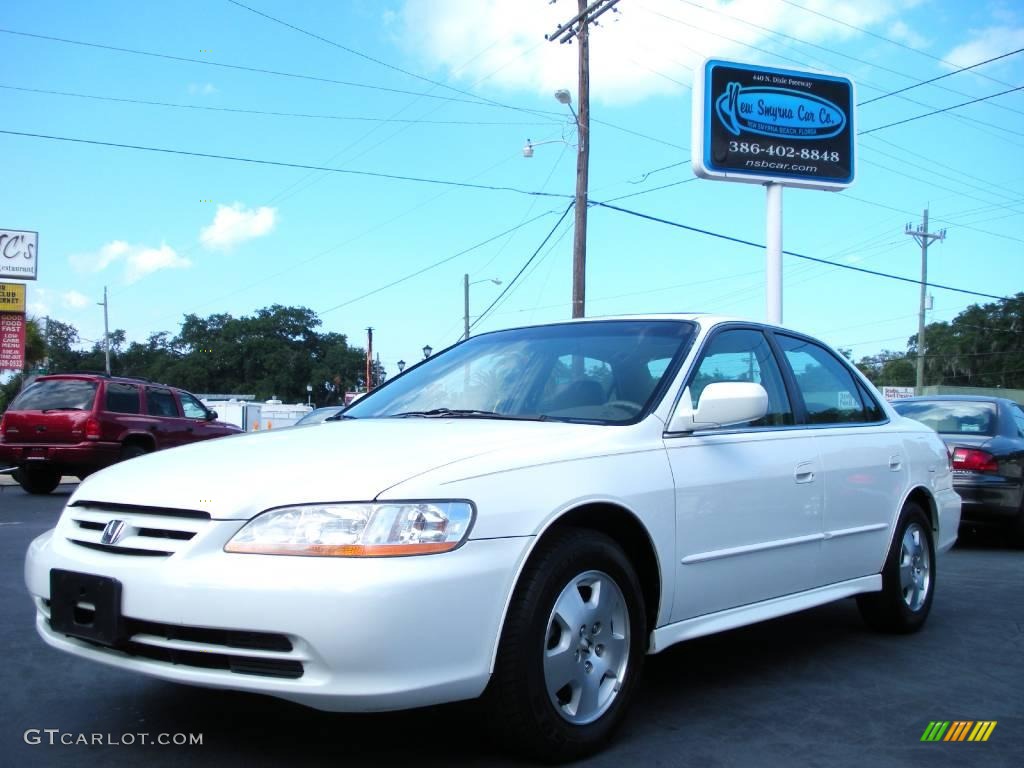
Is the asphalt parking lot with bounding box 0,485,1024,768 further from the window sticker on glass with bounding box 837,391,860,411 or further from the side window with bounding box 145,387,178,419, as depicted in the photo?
the side window with bounding box 145,387,178,419

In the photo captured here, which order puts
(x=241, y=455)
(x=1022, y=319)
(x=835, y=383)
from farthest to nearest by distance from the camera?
(x=1022, y=319) → (x=835, y=383) → (x=241, y=455)

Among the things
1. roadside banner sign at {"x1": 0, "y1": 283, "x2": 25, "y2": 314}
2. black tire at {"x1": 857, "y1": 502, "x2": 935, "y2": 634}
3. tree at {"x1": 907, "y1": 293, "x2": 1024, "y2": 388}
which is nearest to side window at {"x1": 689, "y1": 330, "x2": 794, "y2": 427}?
black tire at {"x1": 857, "y1": 502, "x2": 935, "y2": 634}

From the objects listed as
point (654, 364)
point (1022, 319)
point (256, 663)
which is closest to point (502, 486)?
point (256, 663)

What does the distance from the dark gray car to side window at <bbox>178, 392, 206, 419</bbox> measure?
11.2 m

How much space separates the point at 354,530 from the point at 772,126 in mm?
15009

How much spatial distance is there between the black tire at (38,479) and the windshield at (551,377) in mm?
11707

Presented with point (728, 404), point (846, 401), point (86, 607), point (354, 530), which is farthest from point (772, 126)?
point (86, 607)

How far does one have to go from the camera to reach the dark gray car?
8391 mm

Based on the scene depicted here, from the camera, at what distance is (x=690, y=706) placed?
3.80 m

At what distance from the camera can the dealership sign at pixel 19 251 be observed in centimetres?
2998

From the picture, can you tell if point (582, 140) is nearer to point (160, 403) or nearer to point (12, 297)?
point (160, 403)

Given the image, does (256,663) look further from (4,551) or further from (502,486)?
(4,551)

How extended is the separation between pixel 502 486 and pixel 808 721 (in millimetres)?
1614

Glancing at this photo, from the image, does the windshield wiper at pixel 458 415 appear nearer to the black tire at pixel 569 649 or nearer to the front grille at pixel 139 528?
the black tire at pixel 569 649
